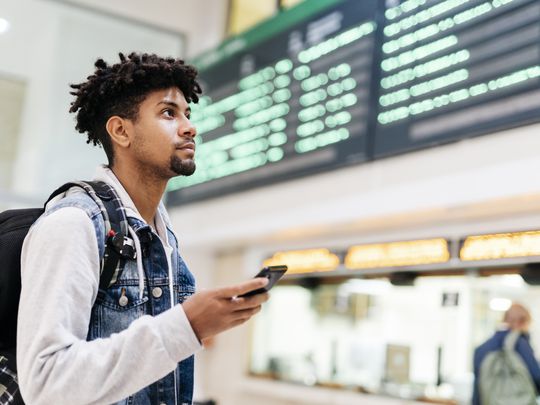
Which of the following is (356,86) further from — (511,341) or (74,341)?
(74,341)

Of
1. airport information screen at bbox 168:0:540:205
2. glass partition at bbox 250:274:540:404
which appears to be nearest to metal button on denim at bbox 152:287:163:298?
airport information screen at bbox 168:0:540:205

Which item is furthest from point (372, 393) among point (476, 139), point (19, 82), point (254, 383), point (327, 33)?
point (19, 82)

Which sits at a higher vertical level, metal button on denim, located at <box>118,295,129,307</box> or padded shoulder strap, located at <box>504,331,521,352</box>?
metal button on denim, located at <box>118,295,129,307</box>

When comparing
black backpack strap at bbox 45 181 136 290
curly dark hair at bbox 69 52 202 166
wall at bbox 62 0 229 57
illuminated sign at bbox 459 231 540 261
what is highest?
wall at bbox 62 0 229 57

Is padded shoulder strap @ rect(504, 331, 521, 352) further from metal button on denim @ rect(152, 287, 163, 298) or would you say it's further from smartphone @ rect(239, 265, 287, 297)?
smartphone @ rect(239, 265, 287, 297)

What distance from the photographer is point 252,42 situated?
7.39 metres

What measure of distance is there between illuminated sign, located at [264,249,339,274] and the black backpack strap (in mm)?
5377

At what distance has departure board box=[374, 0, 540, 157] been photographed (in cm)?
477

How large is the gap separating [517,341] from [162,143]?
4.66 meters

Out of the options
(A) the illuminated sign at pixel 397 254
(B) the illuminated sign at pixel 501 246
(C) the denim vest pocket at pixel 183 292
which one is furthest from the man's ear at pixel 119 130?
(A) the illuminated sign at pixel 397 254

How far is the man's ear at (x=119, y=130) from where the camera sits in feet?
5.27

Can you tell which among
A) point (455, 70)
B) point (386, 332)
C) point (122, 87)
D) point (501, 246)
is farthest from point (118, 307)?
point (386, 332)

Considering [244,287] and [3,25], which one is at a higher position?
[3,25]

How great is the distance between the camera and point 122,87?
5.37 ft
